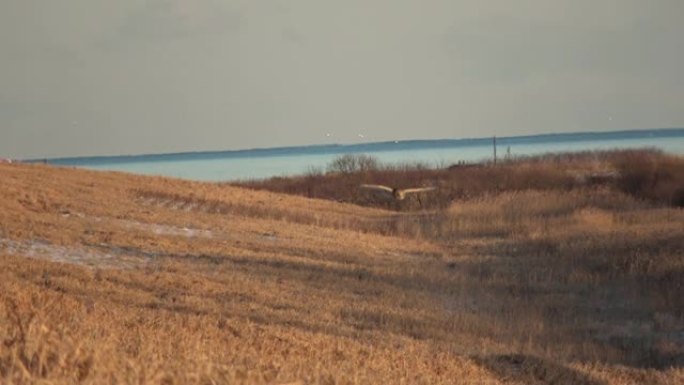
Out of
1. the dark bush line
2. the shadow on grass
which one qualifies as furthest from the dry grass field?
the dark bush line

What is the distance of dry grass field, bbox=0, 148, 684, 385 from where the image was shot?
6664 millimetres

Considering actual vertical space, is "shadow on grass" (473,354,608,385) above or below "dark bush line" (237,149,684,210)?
above

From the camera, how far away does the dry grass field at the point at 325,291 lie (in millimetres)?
6664

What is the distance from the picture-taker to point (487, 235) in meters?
28.7

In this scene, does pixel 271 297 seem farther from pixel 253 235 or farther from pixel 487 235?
pixel 487 235

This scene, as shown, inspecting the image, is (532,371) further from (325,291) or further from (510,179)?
(510,179)

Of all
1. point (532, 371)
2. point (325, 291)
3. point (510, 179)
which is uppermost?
point (325, 291)

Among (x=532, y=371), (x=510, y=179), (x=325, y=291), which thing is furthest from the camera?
(x=510, y=179)

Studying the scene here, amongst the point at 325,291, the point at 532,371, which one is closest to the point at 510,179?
the point at 325,291

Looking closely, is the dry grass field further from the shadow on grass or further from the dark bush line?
the dark bush line

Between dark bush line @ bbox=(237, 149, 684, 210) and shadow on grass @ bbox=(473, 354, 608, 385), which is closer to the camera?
shadow on grass @ bbox=(473, 354, 608, 385)

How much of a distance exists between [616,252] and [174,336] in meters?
15.7

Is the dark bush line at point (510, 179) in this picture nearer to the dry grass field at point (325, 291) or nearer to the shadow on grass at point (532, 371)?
the dry grass field at point (325, 291)

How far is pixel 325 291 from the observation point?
14.9 metres
